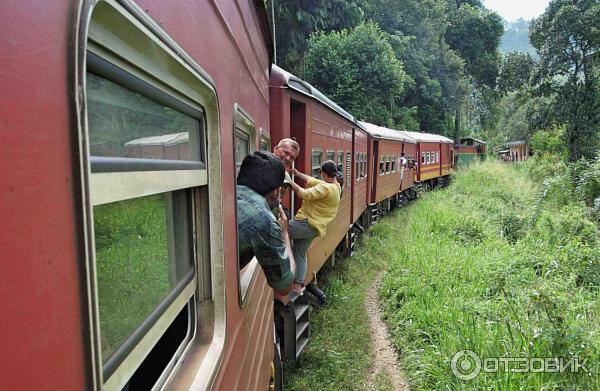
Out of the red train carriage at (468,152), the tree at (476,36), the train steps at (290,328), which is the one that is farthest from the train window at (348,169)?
the tree at (476,36)

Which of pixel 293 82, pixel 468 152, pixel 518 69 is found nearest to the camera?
pixel 293 82

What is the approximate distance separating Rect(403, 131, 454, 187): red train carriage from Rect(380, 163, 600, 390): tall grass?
29.9ft

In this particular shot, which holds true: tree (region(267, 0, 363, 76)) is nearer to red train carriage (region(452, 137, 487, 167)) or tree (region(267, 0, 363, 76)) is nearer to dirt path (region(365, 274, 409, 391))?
dirt path (region(365, 274, 409, 391))

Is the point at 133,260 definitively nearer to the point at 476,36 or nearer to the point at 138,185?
the point at 138,185

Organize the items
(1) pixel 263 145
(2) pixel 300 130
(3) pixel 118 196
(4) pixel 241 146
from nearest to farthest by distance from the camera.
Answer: (3) pixel 118 196 < (4) pixel 241 146 < (1) pixel 263 145 < (2) pixel 300 130

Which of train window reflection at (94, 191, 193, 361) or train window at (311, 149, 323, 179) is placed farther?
train window at (311, 149, 323, 179)

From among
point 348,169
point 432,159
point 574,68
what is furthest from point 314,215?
point 574,68

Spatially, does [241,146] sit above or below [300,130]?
below

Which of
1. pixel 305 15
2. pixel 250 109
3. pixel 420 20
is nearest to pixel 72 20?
pixel 250 109

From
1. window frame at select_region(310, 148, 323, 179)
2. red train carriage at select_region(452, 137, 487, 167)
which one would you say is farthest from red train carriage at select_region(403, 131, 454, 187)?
window frame at select_region(310, 148, 323, 179)

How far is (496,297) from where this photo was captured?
558 cm

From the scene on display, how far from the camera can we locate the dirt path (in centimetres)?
474

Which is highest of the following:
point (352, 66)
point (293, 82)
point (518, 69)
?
point (518, 69)

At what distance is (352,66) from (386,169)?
24.3 feet
